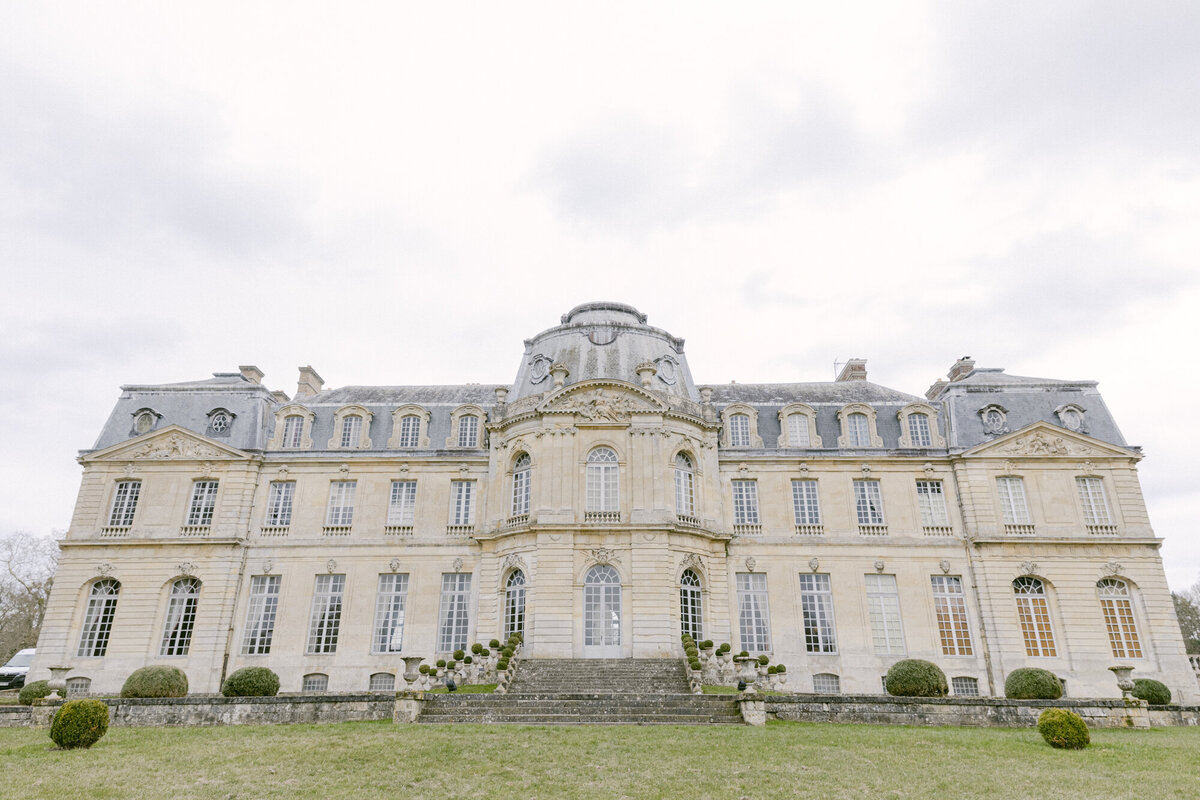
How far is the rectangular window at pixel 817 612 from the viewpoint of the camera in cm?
2572

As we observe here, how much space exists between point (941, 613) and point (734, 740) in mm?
15658

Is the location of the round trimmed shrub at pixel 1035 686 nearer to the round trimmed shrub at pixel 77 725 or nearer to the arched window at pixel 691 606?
the arched window at pixel 691 606

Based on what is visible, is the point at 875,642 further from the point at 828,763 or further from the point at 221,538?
the point at 221,538

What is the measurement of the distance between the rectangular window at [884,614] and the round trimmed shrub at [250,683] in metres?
20.5

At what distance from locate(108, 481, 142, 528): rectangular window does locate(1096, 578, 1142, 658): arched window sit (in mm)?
35982

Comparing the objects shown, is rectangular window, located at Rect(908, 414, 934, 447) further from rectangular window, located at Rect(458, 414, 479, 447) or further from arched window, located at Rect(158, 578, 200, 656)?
arched window, located at Rect(158, 578, 200, 656)

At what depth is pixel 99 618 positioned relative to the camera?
26.5 meters

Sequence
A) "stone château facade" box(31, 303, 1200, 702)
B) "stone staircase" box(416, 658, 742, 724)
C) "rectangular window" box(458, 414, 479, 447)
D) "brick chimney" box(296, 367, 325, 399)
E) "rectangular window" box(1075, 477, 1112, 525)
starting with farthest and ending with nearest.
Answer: "brick chimney" box(296, 367, 325, 399)
"rectangular window" box(458, 414, 479, 447)
"rectangular window" box(1075, 477, 1112, 525)
"stone château facade" box(31, 303, 1200, 702)
"stone staircase" box(416, 658, 742, 724)

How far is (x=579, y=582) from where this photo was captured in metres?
24.0

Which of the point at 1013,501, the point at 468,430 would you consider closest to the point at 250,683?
the point at 468,430

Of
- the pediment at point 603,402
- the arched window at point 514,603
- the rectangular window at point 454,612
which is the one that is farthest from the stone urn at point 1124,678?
the rectangular window at point 454,612

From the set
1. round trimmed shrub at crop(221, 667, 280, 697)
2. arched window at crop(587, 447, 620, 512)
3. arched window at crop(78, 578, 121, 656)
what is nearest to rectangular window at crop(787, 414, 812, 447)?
arched window at crop(587, 447, 620, 512)

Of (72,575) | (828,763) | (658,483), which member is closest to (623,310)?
(658,483)

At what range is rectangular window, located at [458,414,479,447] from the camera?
29.0 metres
